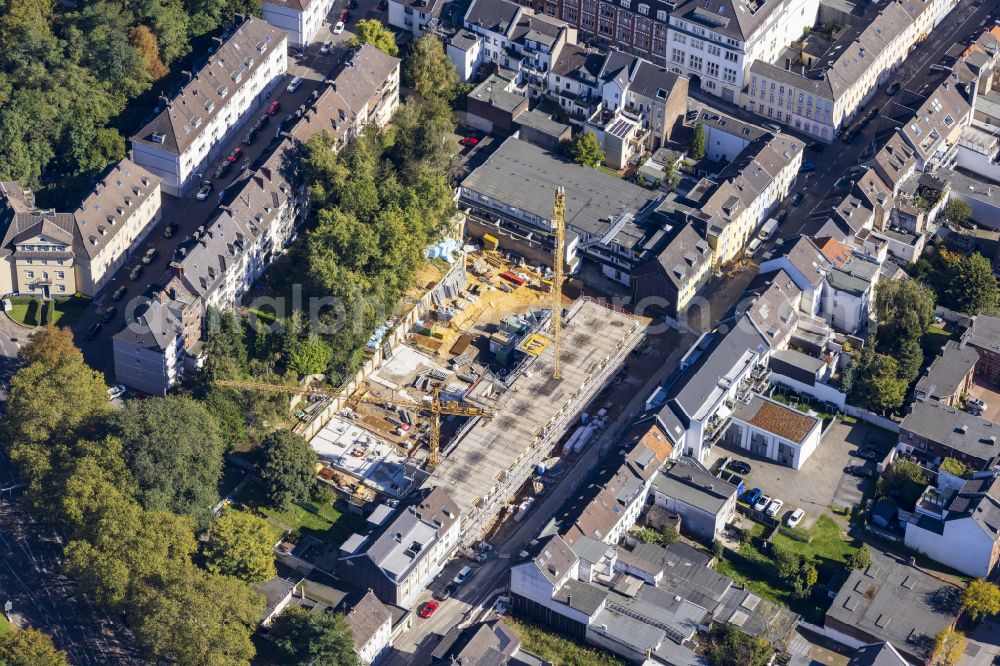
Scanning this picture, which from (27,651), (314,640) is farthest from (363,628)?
(27,651)

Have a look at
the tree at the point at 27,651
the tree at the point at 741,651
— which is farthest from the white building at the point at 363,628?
the tree at the point at 741,651

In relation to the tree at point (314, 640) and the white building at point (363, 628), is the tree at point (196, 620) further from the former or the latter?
the white building at point (363, 628)

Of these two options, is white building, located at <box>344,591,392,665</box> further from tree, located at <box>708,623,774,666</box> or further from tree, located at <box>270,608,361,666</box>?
tree, located at <box>708,623,774,666</box>

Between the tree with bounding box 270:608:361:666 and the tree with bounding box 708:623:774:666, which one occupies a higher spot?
the tree with bounding box 708:623:774:666

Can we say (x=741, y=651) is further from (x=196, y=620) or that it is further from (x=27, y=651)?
(x=27, y=651)

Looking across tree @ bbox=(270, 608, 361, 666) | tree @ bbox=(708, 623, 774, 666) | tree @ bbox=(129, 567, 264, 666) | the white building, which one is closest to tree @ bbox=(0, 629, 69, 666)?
tree @ bbox=(129, 567, 264, 666)

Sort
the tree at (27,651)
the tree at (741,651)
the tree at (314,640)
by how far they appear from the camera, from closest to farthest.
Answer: the tree at (27,651)
the tree at (314,640)
the tree at (741,651)
